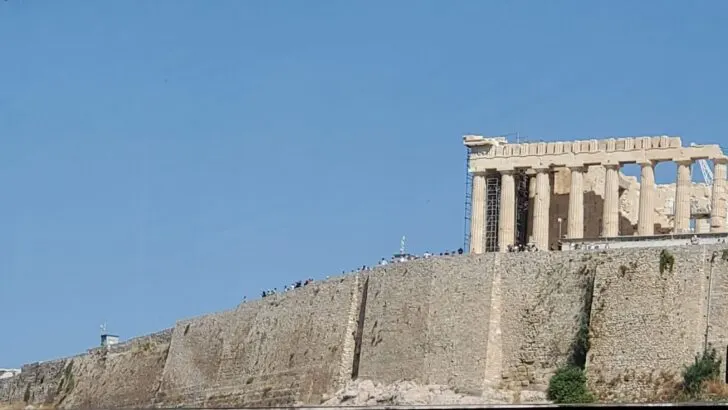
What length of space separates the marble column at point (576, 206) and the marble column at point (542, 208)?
663mm

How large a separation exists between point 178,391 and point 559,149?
585 inches

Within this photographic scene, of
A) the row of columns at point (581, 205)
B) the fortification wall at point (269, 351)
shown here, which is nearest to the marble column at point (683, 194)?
the row of columns at point (581, 205)

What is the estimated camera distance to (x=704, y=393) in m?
46.3

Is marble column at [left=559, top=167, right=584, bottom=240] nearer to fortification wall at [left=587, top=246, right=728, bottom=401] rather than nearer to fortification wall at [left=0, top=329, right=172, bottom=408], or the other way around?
fortification wall at [left=587, top=246, right=728, bottom=401]

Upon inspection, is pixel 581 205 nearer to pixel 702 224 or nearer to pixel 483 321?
pixel 702 224

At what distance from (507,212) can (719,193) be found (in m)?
6.14

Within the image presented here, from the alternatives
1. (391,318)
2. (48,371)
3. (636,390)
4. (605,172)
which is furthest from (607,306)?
(48,371)

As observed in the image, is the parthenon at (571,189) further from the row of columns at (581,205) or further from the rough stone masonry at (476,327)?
the rough stone masonry at (476,327)

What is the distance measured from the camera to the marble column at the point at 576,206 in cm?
5944

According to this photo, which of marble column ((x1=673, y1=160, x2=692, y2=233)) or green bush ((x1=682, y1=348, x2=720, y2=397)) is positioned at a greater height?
marble column ((x1=673, y1=160, x2=692, y2=233))

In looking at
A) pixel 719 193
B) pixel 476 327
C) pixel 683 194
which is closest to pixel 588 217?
pixel 683 194

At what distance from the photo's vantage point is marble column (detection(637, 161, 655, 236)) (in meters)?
59.5

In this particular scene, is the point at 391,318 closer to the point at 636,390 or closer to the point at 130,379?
the point at 636,390

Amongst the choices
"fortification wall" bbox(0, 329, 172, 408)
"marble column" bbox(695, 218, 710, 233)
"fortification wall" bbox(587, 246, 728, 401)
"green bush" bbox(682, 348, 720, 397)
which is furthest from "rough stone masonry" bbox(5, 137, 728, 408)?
"marble column" bbox(695, 218, 710, 233)
